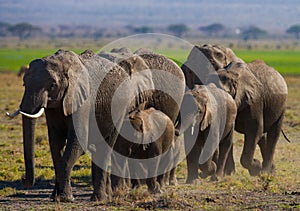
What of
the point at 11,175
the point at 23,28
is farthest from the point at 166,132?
the point at 23,28

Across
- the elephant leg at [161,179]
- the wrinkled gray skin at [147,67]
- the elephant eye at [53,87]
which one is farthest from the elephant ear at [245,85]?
the elephant eye at [53,87]

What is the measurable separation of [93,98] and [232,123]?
3.18m

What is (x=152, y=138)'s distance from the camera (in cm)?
1199

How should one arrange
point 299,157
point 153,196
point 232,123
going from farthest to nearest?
point 299,157 → point 232,123 → point 153,196

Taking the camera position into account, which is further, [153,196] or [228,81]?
[228,81]

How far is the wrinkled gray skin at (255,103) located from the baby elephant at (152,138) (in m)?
1.88

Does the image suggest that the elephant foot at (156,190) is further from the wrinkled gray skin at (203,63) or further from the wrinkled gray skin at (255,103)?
the wrinkled gray skin at (203,63)

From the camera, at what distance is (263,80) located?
583 inches

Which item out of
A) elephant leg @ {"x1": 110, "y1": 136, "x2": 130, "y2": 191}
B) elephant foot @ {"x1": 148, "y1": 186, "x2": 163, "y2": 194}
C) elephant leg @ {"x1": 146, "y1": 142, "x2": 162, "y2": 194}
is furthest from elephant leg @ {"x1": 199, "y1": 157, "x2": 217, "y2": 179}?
elephant leg @ {"x1": 110, "y1": 136, "x2": 130, "y2": 191}

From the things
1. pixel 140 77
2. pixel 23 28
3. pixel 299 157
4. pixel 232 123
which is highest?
pixel 140 77

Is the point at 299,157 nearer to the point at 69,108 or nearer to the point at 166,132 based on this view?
the point at 166,132

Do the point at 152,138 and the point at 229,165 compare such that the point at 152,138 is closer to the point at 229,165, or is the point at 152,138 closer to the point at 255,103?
the point at 255,103

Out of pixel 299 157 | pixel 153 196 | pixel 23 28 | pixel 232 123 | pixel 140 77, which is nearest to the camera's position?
pixel 153 196

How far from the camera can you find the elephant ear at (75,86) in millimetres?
10820
